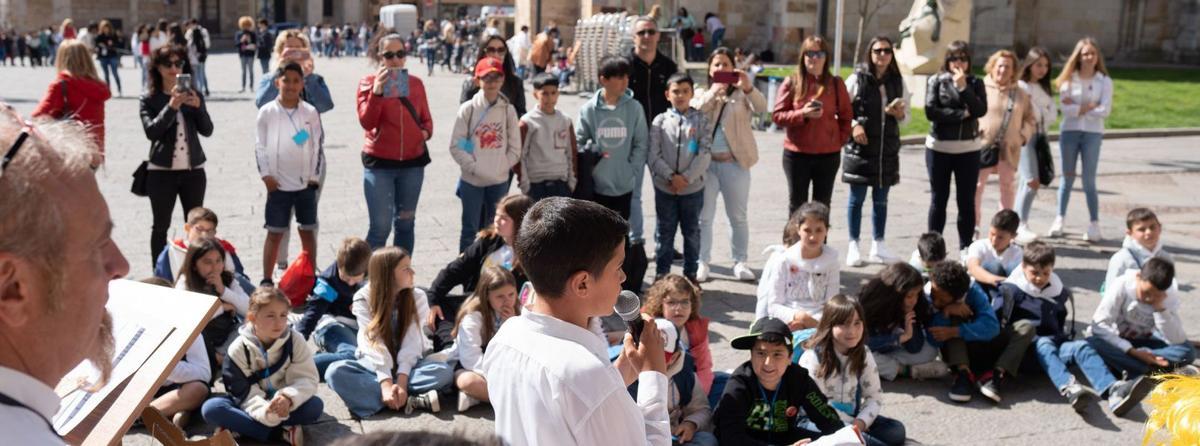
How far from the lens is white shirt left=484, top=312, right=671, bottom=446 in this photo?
264 cm

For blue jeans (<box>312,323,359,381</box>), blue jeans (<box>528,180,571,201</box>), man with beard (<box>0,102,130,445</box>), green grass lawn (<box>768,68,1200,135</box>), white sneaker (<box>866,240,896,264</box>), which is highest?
man with beard (<box>0,102,130,445</box>)

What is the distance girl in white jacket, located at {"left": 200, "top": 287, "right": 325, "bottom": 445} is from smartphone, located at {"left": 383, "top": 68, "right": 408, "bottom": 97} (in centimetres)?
284

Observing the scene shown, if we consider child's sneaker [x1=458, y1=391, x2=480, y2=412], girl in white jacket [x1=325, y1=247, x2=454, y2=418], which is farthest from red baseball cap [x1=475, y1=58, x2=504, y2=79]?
child's sneaker [x1=458, y1=391, x2=480, y2=412]

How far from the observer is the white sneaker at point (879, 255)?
954 centimetres

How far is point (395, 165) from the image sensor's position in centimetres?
836

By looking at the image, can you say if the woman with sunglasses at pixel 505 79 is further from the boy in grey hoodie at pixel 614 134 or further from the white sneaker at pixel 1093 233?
the white sneaker at pixel 1093 233

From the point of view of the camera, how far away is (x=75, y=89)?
876cm

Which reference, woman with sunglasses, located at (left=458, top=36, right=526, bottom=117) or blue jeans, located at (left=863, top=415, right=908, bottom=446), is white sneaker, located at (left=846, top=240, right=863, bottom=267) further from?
blue jeans, located at (left=863, top=415, right=908, bottom=446)

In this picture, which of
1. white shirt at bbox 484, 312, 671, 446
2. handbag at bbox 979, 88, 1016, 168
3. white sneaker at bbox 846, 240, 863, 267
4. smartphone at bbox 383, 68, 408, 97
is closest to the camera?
white shirt at bbox 484, 312, 671, 446

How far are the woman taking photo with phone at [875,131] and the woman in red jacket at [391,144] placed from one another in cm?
338

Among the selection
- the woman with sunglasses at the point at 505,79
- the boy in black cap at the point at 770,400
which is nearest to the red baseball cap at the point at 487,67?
the woman with sunglasses at the point at 505,79

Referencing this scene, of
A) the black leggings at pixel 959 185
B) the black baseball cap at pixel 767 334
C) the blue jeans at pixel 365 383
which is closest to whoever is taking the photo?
the black baseball cap at pixel 767 334

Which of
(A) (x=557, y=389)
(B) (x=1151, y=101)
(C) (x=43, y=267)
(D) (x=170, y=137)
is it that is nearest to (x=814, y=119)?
(D) (x=170, y=137)

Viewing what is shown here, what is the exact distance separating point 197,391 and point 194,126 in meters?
3.06
